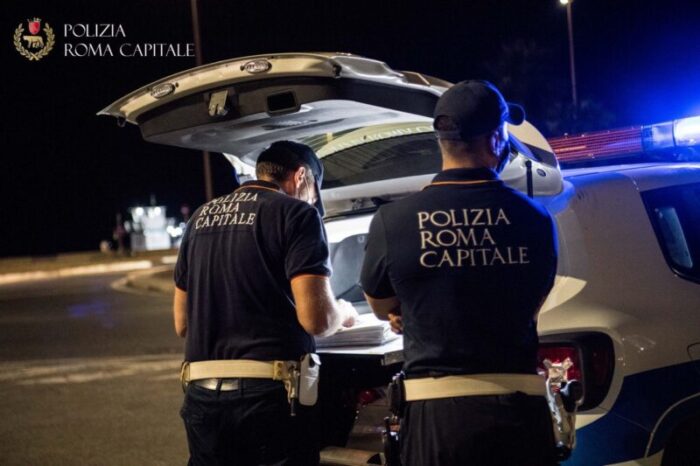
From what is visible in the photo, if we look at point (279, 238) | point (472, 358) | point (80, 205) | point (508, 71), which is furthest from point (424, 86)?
point (80, 205)

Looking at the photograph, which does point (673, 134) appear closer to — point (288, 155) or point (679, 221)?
point (679, 221)

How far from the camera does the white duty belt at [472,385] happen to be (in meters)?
2.18

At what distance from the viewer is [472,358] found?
218 cm

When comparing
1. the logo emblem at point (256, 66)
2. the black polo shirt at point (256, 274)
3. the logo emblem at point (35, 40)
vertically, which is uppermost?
the logo emblem at point (35, 40)

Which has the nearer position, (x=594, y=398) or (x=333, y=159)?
(x=594, y=398)

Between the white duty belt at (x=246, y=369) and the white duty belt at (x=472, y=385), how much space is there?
2.04ft

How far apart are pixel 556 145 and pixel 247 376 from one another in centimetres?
319

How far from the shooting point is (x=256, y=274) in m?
2.75

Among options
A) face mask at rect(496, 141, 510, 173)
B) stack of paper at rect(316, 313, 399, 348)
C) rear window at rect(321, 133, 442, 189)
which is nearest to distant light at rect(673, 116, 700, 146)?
rear window at rect(321, 133, 442, 189)

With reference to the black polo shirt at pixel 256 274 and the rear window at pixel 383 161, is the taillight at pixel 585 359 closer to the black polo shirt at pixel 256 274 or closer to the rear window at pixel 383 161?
the black polo shirt at pixel 256 274

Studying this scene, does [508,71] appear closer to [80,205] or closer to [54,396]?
[54,396]

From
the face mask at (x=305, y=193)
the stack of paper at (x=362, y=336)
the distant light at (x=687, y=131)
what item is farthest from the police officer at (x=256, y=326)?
the distant light at (x=687, y=131)

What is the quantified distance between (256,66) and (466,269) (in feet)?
3.81

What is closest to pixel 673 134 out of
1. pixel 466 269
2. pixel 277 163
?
pixel 277 163
